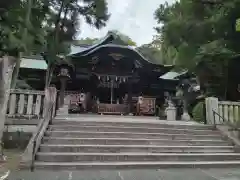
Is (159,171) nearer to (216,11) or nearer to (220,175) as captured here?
(220,175)

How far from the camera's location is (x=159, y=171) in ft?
16.9

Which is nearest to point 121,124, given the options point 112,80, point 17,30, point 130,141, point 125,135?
point 125,135

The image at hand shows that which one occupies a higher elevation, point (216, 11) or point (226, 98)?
point (216, 11)

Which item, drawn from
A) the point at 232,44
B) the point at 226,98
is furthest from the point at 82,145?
the point at 226,98

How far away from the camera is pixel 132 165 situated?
208 inches

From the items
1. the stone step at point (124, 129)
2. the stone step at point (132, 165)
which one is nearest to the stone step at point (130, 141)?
the stone step at point (124, 129)

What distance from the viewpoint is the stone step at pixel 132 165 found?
16.3ft

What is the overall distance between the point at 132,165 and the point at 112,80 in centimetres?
1214

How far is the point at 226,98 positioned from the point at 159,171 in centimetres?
867

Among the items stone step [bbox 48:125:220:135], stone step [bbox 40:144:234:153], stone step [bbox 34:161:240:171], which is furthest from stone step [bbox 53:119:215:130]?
stone step [bbox 34:161:240:171]

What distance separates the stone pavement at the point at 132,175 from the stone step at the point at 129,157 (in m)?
0.55

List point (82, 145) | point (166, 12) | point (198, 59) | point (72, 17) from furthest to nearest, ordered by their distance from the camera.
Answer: point (72, 17)
point (166, 12)
point (198, 59)
point (82, 145)

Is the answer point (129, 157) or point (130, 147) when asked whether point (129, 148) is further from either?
point (129, 157)

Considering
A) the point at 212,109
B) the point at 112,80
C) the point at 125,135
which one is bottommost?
the point at 125,135
